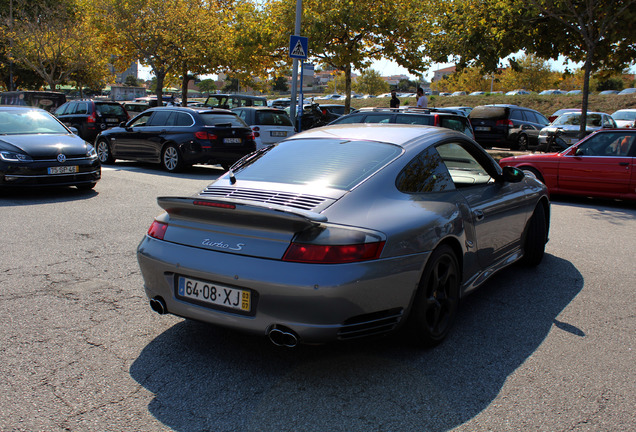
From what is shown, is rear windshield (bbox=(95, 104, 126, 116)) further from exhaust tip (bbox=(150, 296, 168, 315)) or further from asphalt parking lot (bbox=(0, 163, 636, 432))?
exhaust tip (bbox=(150, 296, 168, 315))

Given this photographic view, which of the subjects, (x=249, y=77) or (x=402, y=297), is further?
(x=249, y=77)

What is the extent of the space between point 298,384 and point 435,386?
2.50ft

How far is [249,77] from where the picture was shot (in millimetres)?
32469

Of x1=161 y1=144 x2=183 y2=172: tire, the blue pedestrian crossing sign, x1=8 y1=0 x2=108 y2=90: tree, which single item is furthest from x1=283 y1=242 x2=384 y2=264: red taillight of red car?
x1=8 y1=0 x2=108 y2=90: tree

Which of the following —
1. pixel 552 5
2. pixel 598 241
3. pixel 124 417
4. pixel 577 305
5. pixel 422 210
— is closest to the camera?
pixel 124 417

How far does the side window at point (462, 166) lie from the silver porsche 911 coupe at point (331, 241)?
19 mm

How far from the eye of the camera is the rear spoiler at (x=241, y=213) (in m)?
3.16

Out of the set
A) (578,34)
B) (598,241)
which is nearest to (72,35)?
(578,34)

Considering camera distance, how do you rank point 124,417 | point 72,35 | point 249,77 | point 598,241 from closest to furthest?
point 124,417 → point 598,241 → point 249,77 → point 72,35

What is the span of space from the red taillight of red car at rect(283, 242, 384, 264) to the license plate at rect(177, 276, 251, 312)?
1.12ft

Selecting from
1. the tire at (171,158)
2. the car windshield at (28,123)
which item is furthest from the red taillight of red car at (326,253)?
the tire at (171,158)

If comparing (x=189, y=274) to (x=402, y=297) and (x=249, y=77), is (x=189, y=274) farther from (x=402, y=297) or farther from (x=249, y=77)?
(x=249, y=77)

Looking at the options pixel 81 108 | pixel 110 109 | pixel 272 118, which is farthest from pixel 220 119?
pixel 81 108

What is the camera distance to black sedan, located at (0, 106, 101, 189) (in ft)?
30.8
